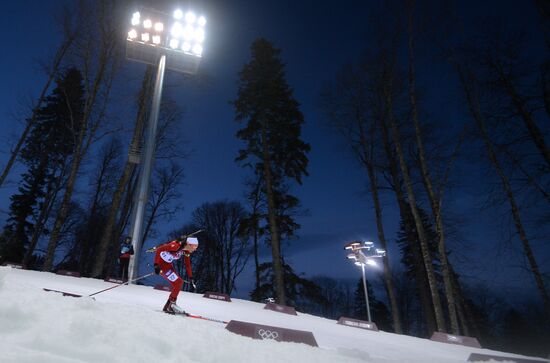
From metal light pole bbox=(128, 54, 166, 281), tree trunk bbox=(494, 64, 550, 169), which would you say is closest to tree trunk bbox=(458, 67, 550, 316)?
tree trunk bbox=(494, 64, 550, 169)

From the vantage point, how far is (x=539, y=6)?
10.5 meters

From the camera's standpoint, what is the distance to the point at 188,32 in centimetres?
1284

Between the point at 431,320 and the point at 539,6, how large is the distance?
55.3ft

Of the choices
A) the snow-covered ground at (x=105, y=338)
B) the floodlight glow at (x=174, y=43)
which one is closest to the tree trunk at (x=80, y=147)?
the floodlight glow at (x=174, y=43)

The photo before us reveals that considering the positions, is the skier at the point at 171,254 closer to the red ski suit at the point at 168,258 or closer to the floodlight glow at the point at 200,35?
the red ski suit at the point at 168,258

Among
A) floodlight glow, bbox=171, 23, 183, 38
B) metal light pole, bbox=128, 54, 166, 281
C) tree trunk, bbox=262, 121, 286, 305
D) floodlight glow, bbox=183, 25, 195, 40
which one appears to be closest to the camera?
metal light pole, bbox=128, 54, 166, 281

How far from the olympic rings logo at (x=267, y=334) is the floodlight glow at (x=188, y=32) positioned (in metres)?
12.4

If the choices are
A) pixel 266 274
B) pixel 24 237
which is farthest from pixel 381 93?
pixel 24 237

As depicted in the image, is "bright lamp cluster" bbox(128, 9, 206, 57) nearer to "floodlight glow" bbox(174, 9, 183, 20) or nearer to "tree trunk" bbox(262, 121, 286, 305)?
"floodlight glow" bbox(174, 9, 183, 20)

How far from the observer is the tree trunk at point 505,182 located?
1041 centimetres

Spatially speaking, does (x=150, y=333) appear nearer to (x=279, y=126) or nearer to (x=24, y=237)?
(x=279, y=126)

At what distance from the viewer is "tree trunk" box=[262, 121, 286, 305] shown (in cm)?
1428

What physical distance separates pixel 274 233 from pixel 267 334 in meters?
10.7

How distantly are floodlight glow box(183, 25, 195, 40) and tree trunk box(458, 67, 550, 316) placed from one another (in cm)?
1198
